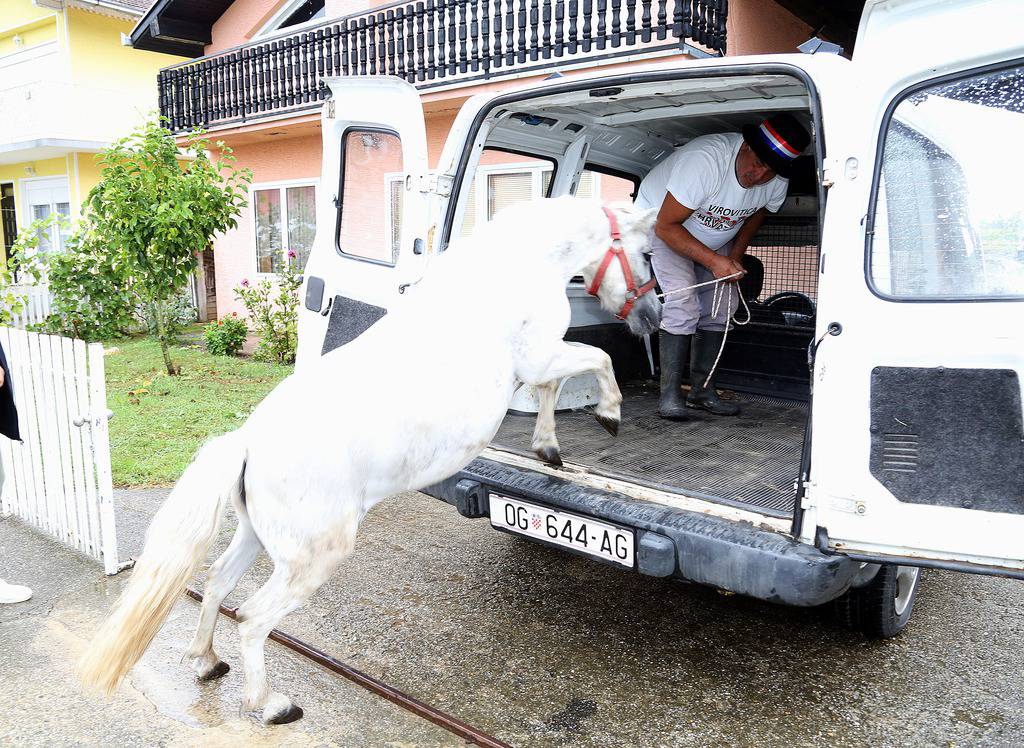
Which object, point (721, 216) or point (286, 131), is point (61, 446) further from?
point (286, 131)

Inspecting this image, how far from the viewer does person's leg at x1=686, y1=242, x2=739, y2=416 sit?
482 centimetres

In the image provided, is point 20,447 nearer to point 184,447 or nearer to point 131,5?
point 184,447

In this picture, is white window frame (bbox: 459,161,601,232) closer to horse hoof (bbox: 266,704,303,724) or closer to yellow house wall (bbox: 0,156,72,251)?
horse hoof (bbox: 266,704,303,724)

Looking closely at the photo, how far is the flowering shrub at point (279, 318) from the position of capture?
11.4 m

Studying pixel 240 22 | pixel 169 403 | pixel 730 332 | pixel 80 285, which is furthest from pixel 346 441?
pixel 240 22

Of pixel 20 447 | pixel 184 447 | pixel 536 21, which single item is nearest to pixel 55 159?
pixel 536 21

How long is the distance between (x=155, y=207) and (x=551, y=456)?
7.50m

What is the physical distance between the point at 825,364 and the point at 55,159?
22930mm

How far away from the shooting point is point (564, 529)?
2.99 metres

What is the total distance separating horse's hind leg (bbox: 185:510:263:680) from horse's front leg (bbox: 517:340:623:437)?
49.1 inches

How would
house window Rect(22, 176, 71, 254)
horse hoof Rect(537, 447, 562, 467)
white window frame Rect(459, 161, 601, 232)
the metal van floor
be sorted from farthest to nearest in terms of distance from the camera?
house window Rect(22, 176, 71, 254) < white window frame Rect(459, 161, 601, 232) < horse hoof Rect(537, 447, 562, 467) < the metal van floor

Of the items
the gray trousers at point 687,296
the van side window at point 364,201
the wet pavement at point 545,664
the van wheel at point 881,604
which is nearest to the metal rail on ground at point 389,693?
the wet pavement at point 545,664

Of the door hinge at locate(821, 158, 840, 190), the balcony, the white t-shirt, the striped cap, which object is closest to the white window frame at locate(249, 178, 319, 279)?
the balcony

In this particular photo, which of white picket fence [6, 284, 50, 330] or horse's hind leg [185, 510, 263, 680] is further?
white picket fence [6, 284, 50, 330]
